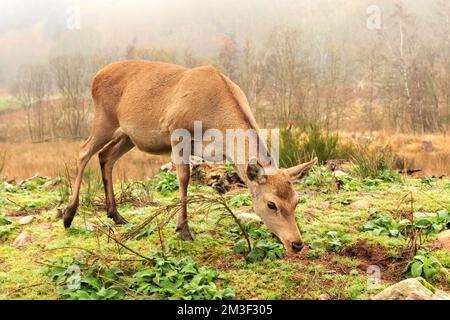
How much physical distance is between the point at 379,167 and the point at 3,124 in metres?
37.3

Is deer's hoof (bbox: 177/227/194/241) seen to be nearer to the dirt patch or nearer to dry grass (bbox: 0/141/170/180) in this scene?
the dirt patch

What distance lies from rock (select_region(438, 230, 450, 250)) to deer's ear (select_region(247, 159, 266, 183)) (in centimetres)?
202

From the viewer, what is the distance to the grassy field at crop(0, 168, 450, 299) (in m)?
4.31

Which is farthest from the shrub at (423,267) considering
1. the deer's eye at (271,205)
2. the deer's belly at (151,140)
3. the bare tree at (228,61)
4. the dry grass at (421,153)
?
the bare tree at (228,61)

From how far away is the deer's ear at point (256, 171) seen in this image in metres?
4.88

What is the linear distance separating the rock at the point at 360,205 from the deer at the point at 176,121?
2015 millimetres

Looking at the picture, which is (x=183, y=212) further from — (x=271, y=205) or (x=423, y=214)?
(x=423, y=214)

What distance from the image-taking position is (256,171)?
4.91m

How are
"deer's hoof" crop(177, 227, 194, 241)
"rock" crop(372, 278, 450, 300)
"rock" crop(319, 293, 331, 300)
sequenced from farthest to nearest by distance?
"deer's hoof" crop(177, 227, 194, 241)
"rock" crop(319, 293, 331, 300)
"rock" crop(372, 278, 450, 300)

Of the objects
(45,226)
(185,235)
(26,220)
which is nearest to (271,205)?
(185,235)

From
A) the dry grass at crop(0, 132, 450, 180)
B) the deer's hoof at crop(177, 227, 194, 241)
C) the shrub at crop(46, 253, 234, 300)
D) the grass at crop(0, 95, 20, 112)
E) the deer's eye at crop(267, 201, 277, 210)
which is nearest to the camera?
the shrub at crop(46, 253, 234, 300)

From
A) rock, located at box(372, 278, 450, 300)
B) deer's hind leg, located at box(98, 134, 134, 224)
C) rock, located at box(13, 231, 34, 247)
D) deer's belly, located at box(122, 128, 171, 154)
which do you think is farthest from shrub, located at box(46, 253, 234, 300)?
deer's hind leg, located at box(98, 134, 134, 224)

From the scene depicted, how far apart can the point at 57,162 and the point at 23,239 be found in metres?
8.70
